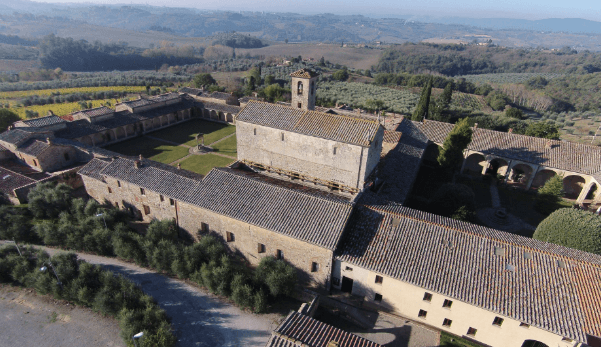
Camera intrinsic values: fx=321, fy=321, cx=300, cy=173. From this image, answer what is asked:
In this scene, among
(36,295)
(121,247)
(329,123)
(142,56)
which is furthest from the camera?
(142,56)

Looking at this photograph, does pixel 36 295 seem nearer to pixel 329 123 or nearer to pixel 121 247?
pixel 121 247

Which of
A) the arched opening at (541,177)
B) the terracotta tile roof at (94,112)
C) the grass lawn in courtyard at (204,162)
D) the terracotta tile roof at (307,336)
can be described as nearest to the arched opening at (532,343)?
the terracotta tile roof at (307,336)

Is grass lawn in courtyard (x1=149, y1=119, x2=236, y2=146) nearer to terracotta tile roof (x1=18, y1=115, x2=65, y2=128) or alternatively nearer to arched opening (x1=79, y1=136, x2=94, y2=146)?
arched opening (x1=79, y1=136, x2=94, y2=146)

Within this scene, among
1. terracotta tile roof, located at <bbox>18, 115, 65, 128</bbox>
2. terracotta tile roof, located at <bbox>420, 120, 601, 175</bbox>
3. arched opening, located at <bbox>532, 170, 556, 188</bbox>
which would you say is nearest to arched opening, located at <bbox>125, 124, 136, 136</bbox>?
terracotta tile roof, located at <bbox>18, 115, 65, 128</bbox>

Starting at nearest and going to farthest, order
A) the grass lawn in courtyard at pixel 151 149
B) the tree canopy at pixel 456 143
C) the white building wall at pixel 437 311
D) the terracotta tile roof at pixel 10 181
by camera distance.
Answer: the white building wall at pixel 437 311
the terracotta tile roof at pixel 10 181
the tree canopy at pixel 456 143
the grass lawn in courtyard at pixel 151 149

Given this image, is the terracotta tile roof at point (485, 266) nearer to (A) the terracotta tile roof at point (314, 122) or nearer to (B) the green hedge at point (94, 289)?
(A) the terracotta tile roof at point (314, 122)

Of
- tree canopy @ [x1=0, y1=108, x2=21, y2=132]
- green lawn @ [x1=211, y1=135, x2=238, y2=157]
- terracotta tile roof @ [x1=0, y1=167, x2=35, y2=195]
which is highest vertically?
tree canopy @ [x1=0, y1=108, x2=21, y2=132]

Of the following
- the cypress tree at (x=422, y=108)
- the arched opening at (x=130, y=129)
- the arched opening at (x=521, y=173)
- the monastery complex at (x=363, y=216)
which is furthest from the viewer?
the cypress tree at (x=422, y=108)

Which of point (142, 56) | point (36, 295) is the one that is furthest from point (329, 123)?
point (142, 56)
